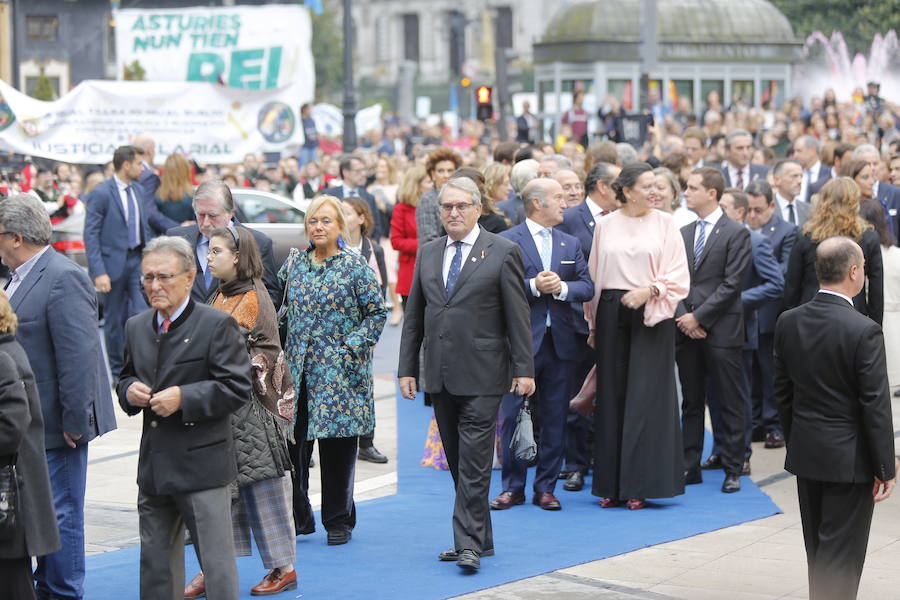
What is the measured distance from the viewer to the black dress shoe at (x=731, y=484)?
1030 cm

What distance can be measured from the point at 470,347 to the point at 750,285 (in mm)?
3416

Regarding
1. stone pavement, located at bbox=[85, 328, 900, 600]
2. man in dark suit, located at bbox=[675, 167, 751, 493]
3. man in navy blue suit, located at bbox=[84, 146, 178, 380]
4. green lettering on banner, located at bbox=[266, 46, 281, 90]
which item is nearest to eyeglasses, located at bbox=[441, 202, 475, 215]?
stone pavement, located at bbox=[85, 328, 900, 600]

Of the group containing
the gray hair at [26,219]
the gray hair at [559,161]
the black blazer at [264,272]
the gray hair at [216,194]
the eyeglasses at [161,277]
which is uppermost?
the gray hair at [26,219]

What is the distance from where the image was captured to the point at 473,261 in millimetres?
8578

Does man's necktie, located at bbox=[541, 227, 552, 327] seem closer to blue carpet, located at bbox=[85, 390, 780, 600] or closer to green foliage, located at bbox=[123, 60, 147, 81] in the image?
blue carpet, located at bbox=[85, 390, 780, 600]

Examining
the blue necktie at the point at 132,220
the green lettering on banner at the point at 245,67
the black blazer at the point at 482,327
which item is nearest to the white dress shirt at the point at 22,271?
the black blazer at the point at 482,327

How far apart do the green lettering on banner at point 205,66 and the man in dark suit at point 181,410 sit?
18102 millimetres

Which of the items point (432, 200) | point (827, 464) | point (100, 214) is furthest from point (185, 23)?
point (827, 464)

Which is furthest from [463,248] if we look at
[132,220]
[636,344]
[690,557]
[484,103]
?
[484,103]

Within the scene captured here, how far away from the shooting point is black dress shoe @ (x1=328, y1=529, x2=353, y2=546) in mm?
8891

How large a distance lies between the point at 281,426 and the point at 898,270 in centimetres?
487

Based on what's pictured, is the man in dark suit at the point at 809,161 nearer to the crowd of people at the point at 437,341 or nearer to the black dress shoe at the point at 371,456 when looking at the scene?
the crowd of people at the point at 437,341

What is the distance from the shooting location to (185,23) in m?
24.3

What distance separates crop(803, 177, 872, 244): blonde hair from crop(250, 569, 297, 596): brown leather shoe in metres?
4.33
